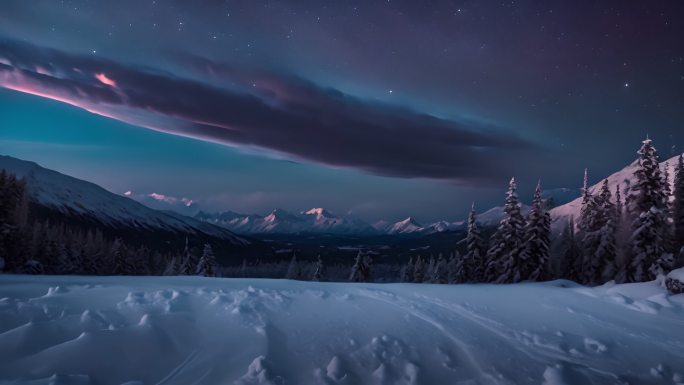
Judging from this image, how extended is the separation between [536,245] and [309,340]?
3084 centimetres

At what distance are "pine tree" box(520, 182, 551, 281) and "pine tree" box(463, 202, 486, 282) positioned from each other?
5.38m

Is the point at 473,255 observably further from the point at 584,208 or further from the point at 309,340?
the point at 309,340

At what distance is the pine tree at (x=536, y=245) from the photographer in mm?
30641

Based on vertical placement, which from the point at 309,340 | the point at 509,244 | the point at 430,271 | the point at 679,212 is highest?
the point at 679,212

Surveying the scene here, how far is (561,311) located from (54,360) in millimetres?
11709

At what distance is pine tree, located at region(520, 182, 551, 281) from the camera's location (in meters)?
30.6

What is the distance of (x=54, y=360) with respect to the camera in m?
4.86

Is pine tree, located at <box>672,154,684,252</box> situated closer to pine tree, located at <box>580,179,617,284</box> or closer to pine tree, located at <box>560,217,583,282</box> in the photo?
pine tree, located at <box>580,179,617,284</box>

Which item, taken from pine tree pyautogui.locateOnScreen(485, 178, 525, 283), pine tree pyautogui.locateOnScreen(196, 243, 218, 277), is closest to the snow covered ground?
pine tree pyautogui.locateOnScreen(485, 178, 525, 283)

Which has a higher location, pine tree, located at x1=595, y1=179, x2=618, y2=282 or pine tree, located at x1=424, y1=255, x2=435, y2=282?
pine tree, located at x1=595, y1=179, x2=618, y2=282

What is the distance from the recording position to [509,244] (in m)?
32.4

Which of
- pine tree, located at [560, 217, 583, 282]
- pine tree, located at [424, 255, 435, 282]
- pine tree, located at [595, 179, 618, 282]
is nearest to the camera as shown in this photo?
pine tree, located at [595, 179, 618, 282]

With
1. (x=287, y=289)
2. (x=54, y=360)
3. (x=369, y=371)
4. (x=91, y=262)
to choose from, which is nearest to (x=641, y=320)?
(x=369, y=371)

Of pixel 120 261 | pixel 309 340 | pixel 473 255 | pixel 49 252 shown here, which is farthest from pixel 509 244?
pixel 120 261
